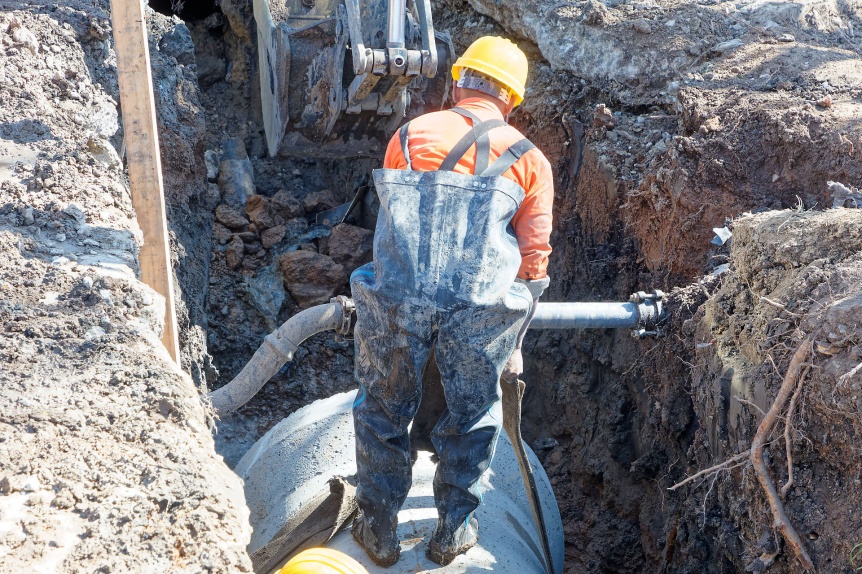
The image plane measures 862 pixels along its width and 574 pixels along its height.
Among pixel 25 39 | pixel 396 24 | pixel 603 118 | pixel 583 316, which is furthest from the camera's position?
pixel 603 118

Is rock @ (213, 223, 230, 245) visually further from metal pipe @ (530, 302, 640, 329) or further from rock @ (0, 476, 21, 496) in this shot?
rock @ (0, 476, 21, 496)

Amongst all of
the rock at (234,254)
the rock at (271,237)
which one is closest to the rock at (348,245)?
the rock at (271,237)

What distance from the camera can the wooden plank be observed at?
13.8ft

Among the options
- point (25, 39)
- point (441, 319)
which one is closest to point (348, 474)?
point (441, 319)

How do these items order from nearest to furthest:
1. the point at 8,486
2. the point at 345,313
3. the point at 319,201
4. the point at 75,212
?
the point at 8,486
the point at 75,212
the point at 345,313
the point at 319,201

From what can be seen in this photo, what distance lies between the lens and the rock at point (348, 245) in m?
7.10

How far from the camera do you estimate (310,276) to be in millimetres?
6906

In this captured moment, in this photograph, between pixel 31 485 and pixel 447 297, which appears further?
pixel 447 297

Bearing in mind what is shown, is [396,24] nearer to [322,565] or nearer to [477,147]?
[477,147]

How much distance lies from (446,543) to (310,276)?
365cm

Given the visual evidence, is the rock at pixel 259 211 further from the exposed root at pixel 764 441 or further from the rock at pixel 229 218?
the exposed root at pixel 764 441

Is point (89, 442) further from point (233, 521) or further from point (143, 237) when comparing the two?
point (143, 237)

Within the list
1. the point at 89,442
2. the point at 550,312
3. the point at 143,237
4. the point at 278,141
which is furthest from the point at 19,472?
the point at 278,141

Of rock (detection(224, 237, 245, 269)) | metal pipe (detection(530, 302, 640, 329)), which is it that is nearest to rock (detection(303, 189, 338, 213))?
rock (detection(224, 237, 245, 269))
